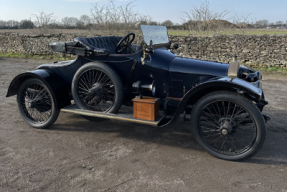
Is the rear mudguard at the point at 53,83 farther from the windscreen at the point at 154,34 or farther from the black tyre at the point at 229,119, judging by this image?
the black tyre at the point at 229,119

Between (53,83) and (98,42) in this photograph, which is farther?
(98,42)

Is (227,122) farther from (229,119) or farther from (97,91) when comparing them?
(97,91)

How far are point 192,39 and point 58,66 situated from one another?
8.65 metres

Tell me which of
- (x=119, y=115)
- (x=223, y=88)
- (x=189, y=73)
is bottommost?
(x=119, y=115)

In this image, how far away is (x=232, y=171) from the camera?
A: 9.53 feet

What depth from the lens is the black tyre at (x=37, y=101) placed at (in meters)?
4.16

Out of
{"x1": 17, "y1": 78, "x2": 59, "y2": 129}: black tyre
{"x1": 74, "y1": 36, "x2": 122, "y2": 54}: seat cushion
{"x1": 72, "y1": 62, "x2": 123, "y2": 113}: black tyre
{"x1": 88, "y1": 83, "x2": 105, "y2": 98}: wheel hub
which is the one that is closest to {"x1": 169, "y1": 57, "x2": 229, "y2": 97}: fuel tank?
{"x1": 72, "y1": 62, "x2": 123, "y2": 113}: black tyre

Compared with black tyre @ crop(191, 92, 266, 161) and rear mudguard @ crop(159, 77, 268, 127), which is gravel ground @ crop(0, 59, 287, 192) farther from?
rear mudguard @ crop(159, 77, 268, 127)

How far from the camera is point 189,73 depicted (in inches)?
138

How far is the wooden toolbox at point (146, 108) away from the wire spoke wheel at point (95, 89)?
0.47 metres

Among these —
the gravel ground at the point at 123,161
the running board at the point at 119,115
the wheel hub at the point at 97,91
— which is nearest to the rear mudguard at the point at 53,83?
the running board at the point at 119,115

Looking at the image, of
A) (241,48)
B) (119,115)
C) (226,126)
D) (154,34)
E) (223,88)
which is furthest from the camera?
(241,48)

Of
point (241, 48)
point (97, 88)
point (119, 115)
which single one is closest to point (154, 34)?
point (97, 88)

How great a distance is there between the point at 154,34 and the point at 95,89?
137cm
